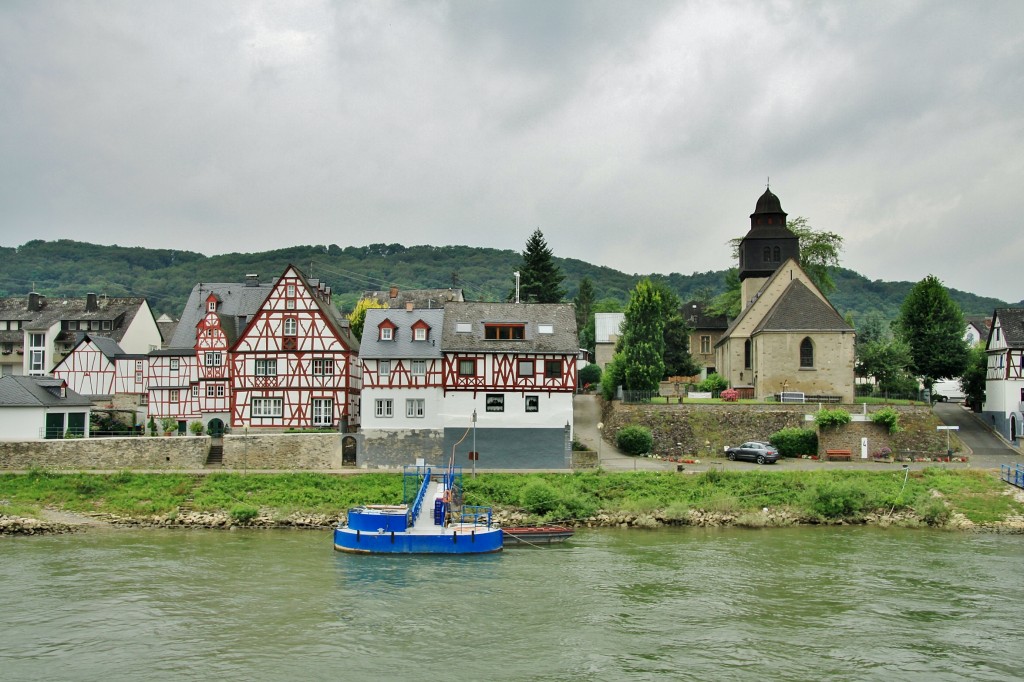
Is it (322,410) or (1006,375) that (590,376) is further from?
(1006,375)

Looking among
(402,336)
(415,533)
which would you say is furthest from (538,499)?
(402,336)

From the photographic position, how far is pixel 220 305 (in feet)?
178

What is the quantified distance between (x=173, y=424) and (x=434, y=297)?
23.6m

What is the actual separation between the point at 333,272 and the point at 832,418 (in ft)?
388

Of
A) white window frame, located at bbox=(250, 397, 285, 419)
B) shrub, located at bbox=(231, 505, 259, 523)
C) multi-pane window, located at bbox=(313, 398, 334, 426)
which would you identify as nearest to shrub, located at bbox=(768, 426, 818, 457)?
multi-pane window, located at bbox=(313, 398, 334, 426)

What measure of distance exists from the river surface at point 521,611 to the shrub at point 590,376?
38.0m

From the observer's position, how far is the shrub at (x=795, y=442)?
46.7 meters

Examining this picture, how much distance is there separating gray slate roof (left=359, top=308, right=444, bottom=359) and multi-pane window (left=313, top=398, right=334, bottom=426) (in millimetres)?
4242

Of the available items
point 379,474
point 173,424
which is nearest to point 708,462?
point 379,474

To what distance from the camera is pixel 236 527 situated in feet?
122

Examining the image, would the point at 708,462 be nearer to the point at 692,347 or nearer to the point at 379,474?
the point at 379,474

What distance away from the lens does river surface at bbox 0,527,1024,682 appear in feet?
67.4

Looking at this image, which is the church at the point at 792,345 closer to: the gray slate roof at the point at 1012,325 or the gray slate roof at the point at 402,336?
the gray slate roof at the point at 1012,325

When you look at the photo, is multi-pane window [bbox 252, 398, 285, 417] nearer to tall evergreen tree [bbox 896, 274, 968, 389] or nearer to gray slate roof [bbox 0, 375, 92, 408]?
gray slate roof [bbox 0, 375, 92, 408]
